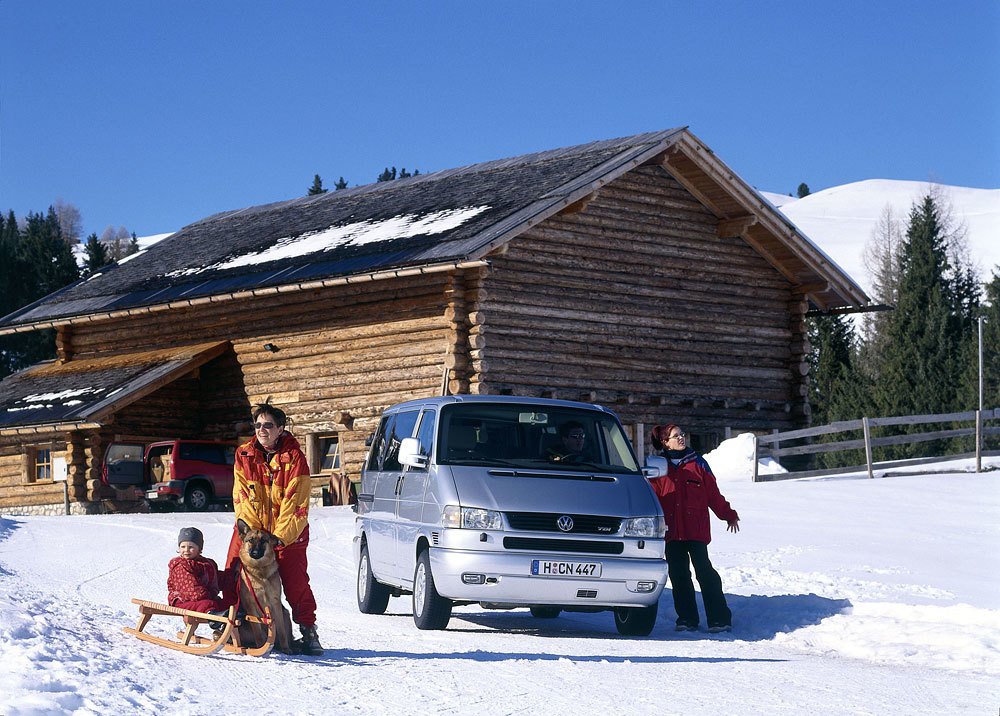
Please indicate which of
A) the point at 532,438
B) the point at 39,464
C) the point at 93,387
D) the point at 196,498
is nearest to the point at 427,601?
the point at 532,438

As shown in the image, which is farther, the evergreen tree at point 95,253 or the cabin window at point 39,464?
the evergreen tree at point 95,253

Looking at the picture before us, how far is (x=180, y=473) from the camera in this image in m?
29.5

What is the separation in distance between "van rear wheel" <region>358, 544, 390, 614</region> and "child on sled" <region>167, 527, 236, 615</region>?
11.3ft

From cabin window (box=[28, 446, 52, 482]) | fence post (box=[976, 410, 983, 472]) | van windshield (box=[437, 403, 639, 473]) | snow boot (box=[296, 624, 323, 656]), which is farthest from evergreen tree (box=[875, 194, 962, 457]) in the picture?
snow boot (box=[296, 624, 323, 656])

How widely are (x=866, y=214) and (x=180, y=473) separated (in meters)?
127

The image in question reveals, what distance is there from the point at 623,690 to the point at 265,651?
2304mm

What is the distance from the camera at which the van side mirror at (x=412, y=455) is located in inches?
447

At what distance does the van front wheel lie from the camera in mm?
11117

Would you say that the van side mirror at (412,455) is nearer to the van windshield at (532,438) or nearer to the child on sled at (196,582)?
the van windshield at (532,438)

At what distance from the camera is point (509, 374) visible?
2758cm

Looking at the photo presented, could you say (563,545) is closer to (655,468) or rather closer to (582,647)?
(582,647)

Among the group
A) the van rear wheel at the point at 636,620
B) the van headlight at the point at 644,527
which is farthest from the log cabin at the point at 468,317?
the van headlight at the point at 644,527

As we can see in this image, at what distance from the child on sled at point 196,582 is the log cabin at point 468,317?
16.1 metres

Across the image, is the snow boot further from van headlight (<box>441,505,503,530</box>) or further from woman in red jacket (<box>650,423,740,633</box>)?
woman in red jacket (<box>650,423,740,633</box>)
